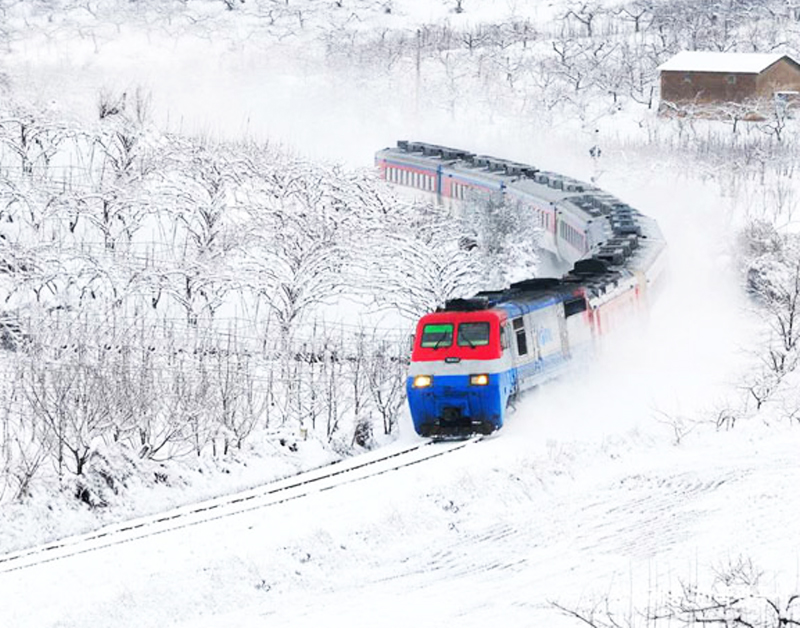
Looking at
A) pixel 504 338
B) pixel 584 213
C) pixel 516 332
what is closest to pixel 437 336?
pixel 504 338

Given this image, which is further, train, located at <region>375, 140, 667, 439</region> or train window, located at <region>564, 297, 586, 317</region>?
train window, located at <region>564, 297, 586, 317</region>

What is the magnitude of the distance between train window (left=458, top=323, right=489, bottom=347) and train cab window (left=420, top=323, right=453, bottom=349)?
244 millimetres

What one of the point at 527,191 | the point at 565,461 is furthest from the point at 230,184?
the point at 565,461

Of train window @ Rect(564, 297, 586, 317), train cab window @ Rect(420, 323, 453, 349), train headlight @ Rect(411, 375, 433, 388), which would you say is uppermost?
train cab window @ Rect(420, 323, 453, 349)

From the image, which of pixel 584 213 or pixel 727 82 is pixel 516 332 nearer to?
pixel 584 213

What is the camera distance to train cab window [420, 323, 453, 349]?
29.4 metres

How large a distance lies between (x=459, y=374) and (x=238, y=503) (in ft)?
18.5

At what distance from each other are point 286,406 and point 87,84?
7041 cm

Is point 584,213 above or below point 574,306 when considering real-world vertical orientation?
below

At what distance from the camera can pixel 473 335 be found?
95.6ft

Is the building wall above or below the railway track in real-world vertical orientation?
above

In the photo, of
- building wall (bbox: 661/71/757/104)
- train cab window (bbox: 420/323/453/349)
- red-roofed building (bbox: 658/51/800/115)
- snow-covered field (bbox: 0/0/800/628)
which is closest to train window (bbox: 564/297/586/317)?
snow-covered field (bbox: 0/0/800/628)

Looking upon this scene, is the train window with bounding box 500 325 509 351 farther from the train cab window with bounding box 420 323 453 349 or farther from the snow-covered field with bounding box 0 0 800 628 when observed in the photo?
the snow-covered field with bounding box 0 0 800 628

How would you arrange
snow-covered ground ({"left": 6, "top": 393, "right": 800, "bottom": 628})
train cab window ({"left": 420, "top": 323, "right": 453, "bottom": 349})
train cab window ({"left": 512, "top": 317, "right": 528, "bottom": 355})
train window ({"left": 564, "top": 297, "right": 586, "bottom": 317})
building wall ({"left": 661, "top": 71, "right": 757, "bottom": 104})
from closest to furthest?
1. snow-covered ground ({"left": 6, "top": 393, "right": 800, "bottom": 628})
2. train cab window ({"left": 420, "top": 323, "right": 453, "bottom": 349})
3. train cab window ({"left": 512, "top": 317, "right": 528, "bottom": 355})
4. train window ({"left": 564, "top": 297, "right": 586, "bottom": 317})
5. building wall ({"left": 661, "top": 71, "right": 757, "bottom": 104})
